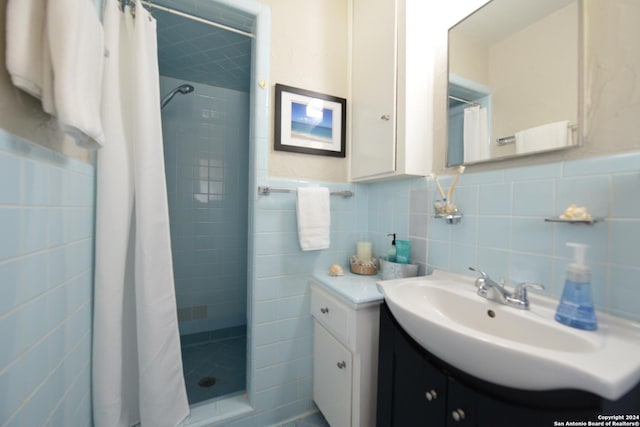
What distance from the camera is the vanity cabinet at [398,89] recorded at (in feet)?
3.31

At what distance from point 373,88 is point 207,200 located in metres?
1.57

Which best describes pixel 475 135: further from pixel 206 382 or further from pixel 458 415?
pixel 206 382

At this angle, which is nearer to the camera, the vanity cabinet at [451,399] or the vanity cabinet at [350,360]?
the vanity cabinet at [451,399]

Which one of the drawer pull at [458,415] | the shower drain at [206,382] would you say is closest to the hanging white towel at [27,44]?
the drawer pull at [458,415]

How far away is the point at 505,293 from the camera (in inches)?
27.9

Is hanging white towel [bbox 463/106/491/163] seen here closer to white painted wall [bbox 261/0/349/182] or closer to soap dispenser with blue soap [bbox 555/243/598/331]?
soap dispenser with blue soap [bbox 555/243/598/331]

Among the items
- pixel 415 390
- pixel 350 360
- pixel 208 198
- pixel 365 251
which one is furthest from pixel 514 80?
pixel 208 198

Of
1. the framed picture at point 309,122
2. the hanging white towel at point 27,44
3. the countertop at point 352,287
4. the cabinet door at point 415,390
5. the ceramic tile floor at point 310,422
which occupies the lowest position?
the ceramic tile floor at point 310,422

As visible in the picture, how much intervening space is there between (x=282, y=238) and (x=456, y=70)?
3.52 ft

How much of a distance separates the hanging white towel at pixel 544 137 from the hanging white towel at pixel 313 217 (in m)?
0.77

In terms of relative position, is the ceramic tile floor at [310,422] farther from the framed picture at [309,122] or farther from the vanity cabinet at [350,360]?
the framed picture at [309,122]

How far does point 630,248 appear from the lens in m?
0.55

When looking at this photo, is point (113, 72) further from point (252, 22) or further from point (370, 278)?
point (370, 278)

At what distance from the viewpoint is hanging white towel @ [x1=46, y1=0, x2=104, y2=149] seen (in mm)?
470
